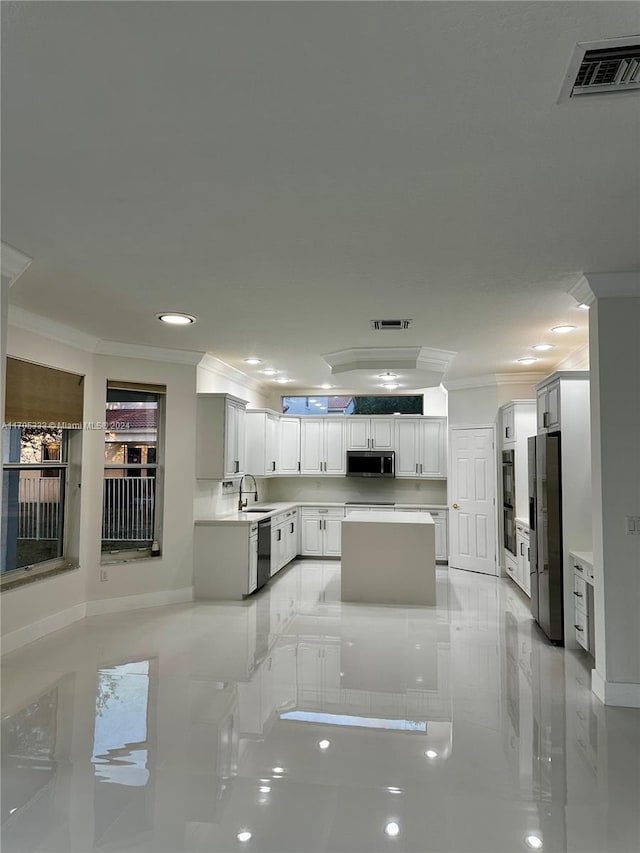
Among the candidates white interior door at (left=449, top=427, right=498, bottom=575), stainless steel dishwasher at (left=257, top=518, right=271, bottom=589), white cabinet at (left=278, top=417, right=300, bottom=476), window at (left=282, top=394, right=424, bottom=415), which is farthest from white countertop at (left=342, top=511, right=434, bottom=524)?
window at (left=282, top=394, right=424, bottom=415)

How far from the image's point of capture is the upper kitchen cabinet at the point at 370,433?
9.12m

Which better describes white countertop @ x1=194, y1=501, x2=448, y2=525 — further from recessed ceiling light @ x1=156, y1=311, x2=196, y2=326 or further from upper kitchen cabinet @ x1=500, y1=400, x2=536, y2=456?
recessed ceiling light @ x1=156, y1=311, x2=196, y2=326

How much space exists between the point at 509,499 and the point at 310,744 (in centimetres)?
486

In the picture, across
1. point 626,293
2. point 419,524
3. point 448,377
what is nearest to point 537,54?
point 626,293

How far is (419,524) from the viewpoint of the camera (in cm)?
633

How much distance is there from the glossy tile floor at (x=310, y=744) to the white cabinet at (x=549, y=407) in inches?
75.1

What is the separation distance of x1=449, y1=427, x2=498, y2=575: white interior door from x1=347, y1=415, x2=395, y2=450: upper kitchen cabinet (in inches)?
45.2

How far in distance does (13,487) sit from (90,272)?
2.14 metres

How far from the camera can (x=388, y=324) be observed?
16.5 ft

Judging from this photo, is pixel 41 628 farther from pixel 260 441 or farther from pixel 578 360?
pixel 578 360

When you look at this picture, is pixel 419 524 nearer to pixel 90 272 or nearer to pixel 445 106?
pixel 90 272

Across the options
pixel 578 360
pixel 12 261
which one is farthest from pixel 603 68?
pixel 578 360

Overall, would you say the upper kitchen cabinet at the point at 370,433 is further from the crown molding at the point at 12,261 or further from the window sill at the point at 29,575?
the crown molding at the point at 12,261

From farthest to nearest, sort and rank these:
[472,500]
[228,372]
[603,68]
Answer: [472,500]
[228,372]
[603,68]
